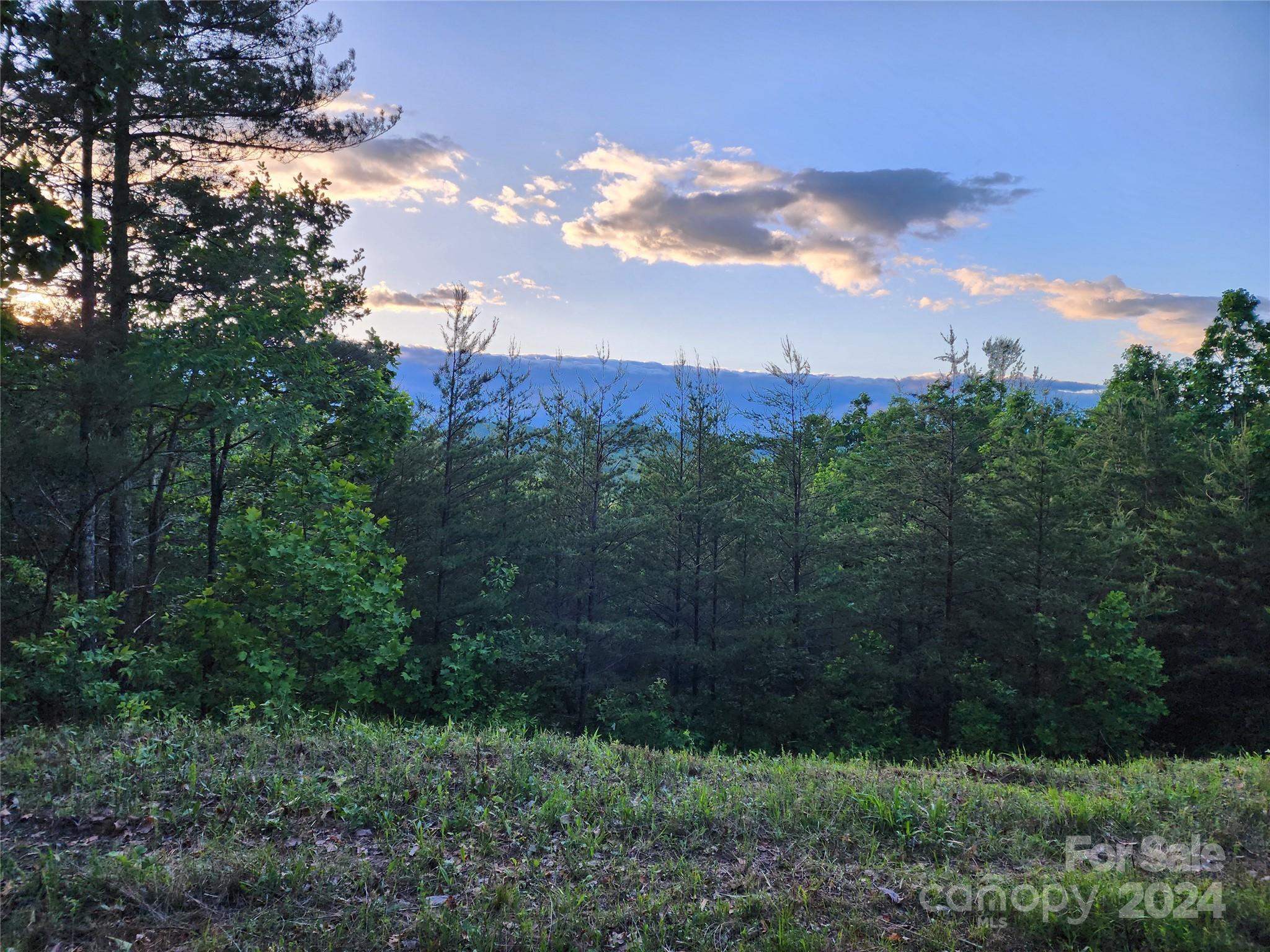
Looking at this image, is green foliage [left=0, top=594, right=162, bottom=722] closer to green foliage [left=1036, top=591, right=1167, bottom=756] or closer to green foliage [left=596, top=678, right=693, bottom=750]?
green foliage [left=596, top=678, right=693, bottom=750]

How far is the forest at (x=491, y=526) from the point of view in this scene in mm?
7953

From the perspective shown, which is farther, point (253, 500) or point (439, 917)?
point (253, 500)

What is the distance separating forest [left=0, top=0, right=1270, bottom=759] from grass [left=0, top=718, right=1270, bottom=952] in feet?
6.62

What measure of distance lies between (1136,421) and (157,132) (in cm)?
2666

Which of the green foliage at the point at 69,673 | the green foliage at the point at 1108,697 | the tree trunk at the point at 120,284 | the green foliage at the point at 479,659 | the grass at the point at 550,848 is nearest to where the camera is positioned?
the grass at the point at 550,848

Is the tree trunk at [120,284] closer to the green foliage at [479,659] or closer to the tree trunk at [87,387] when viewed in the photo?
the tree trunk at [87,387]

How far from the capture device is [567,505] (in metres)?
17.0

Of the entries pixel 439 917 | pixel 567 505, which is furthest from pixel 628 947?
pixel 567 505

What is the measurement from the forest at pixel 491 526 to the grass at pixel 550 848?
2018 millimetres

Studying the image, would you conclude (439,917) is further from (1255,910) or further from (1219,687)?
(1219,687)

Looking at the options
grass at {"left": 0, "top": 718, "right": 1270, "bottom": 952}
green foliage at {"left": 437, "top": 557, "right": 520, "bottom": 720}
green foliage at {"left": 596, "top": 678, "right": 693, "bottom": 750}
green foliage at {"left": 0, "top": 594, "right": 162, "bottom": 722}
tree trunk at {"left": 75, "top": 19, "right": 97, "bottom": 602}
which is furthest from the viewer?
green foliage at {"left": 596, "top": 678, "right": 693, "bottom": 750}

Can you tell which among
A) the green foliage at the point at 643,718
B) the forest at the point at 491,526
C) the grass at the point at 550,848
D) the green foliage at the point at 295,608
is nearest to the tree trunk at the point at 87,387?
the forest at the point at 491,526

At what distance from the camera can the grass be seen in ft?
11.4

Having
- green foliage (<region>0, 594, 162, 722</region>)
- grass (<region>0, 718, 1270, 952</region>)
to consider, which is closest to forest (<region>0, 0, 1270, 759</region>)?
green foliage (<region>0, 594, 162, 722</region>)
